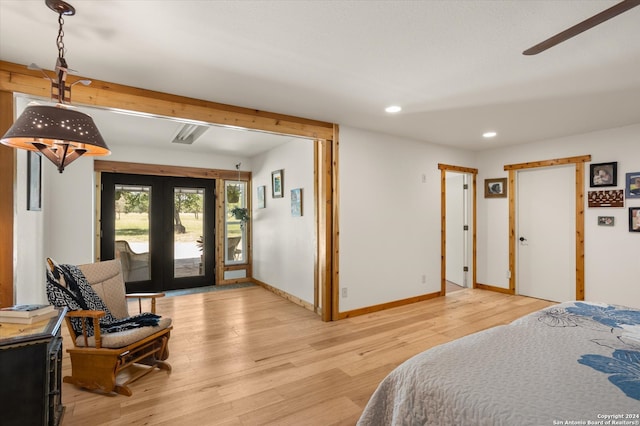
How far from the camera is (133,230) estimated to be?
216 inches

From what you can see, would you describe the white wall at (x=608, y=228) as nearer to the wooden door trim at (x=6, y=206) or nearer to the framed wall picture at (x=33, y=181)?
the wooden door trim at (x=6, y=206)

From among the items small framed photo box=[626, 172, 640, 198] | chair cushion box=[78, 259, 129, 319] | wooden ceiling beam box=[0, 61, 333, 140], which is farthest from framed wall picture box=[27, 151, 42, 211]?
small framed photo box=[626, 172, 640, 198]

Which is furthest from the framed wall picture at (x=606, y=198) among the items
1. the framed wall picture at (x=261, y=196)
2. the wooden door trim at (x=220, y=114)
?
the framed wall picture at (x=261, y=196)

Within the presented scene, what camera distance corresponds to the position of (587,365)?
52.6 inches

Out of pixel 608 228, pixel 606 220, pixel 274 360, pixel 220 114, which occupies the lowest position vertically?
pixel 274 360

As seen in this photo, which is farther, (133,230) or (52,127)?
(133,230)

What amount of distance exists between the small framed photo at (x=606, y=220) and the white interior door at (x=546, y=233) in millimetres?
318

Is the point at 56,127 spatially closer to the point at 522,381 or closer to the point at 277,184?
the point at 522,381

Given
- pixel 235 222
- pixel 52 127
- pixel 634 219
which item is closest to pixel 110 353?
pixel 52 127

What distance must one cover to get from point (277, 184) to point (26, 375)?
4259mm

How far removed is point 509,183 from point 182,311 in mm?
5592

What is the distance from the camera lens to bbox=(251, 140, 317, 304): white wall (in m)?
4.70

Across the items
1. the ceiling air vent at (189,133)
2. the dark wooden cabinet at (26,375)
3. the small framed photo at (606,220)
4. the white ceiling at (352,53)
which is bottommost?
the dark wooden cabinet at (26,375)

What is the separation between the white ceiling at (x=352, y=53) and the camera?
5.96 ft
